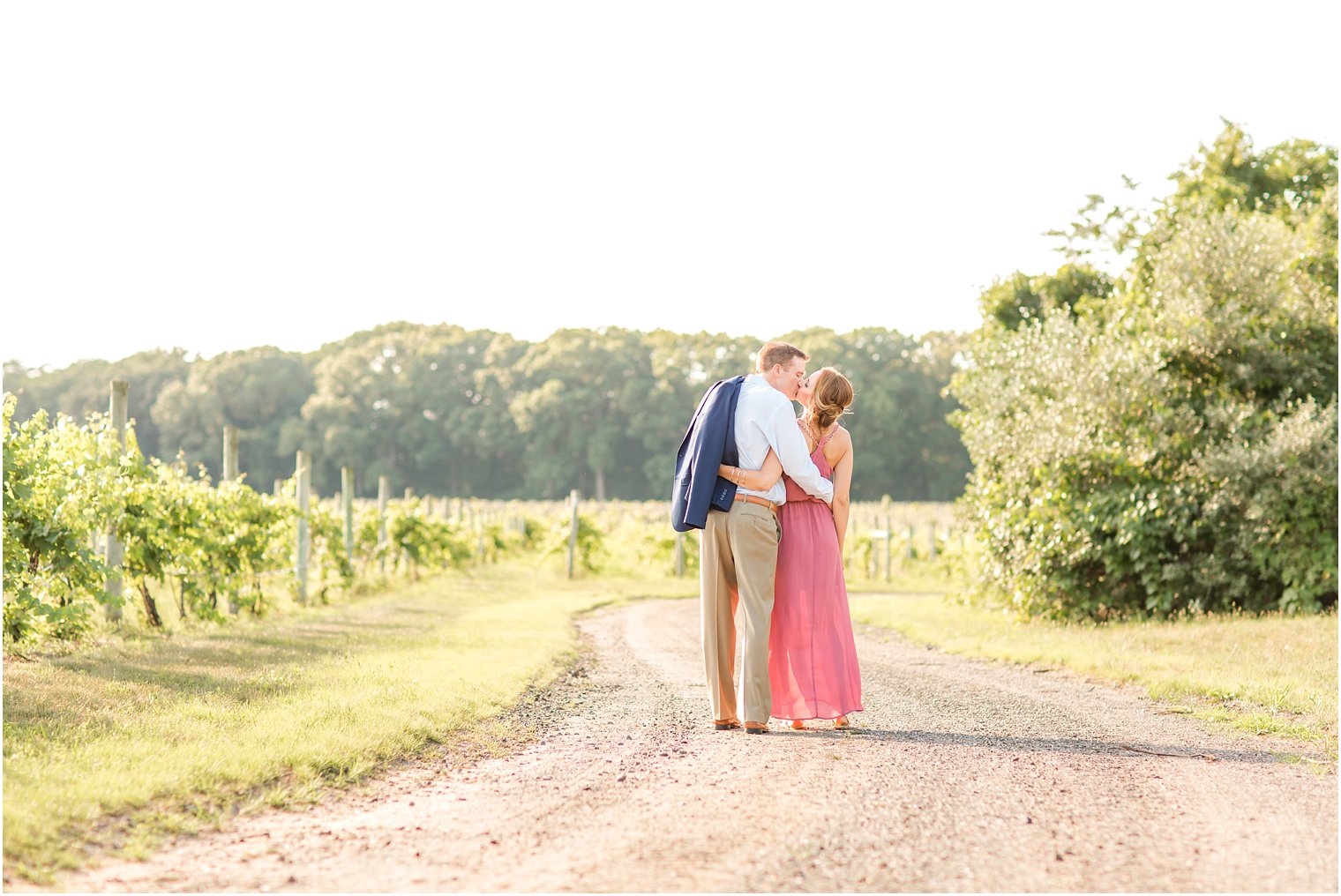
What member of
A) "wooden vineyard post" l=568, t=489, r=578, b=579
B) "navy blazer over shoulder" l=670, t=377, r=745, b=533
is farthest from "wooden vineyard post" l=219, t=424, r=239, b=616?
"wooden vineyard post" l=568, t=489, r=578, b=579

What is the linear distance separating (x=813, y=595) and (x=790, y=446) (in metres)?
0.92

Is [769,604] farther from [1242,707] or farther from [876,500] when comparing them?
[876,500]

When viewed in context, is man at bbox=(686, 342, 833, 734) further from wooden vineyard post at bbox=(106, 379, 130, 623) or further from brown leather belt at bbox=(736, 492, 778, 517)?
wooden vineyard post at bbox=(106, 379, 130, 623)

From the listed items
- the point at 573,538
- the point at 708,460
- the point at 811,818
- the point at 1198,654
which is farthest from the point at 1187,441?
the point at 573,538

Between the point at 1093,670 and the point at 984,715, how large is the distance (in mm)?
3190

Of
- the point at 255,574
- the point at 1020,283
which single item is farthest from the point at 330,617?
the point at 1020,283

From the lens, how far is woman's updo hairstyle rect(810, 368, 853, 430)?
25.1 feet

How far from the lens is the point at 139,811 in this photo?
5047 millimetres

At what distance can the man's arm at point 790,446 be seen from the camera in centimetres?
737

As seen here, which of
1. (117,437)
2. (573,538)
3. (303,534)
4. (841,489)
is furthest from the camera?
(573,538)

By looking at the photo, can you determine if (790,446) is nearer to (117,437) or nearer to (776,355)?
(776,355)

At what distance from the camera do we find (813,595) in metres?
7.56

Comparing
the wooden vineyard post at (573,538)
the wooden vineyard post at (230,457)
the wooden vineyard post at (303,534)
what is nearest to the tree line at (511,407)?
the wooden vineyard post at (573,538)

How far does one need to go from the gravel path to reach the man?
0.29 m
